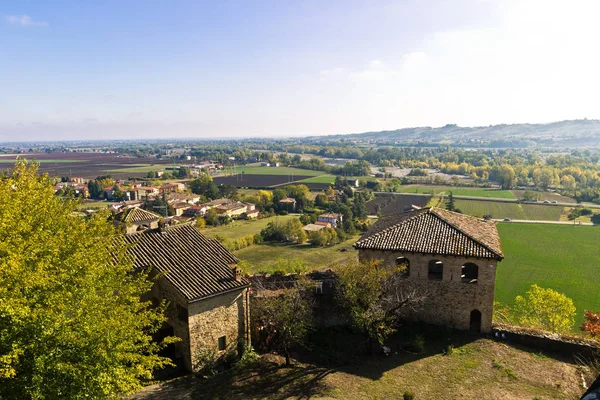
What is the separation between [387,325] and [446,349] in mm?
3229

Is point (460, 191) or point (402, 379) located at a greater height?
point (402, 379)

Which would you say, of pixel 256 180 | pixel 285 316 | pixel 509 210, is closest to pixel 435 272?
pixel 285 316

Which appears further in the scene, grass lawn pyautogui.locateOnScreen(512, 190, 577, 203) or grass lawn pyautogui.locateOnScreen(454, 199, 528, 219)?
grass lawn pyautogui.locateOnScreen(512, 190, 577, 203)

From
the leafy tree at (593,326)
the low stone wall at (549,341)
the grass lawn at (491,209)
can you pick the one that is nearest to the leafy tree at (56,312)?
the low stone wall at (549,341)

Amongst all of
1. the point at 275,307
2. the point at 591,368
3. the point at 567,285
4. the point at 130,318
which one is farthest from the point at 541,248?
the point at 130,318

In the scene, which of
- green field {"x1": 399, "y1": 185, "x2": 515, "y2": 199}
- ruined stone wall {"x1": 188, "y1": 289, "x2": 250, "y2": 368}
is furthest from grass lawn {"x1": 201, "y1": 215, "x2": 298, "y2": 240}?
green field {"x1": 399, "y1": 185, "x2": 515, "y2": 199}

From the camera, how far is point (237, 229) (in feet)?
306

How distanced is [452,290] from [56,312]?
19.6 meters

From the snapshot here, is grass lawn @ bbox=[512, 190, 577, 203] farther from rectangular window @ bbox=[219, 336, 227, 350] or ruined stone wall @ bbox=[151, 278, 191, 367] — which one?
ruined stone wall @ bbox=[151, 278, 191, 367]

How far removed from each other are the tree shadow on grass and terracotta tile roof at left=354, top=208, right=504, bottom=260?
8.39m

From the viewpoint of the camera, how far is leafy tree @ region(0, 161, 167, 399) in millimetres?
10305

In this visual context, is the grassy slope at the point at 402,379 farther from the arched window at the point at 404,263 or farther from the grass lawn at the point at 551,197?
the grass lawn at the point at 551,197

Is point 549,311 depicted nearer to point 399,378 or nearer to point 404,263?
point 404,263

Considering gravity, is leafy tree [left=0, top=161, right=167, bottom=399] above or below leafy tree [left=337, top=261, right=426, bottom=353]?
above
